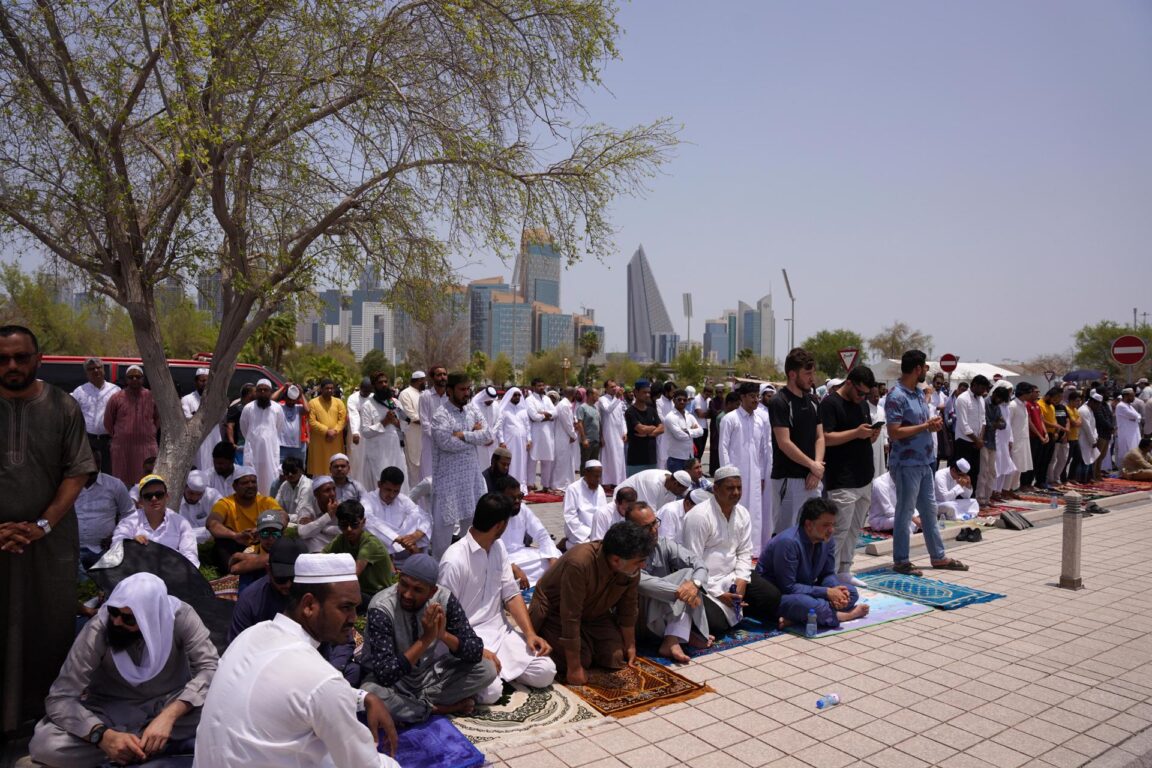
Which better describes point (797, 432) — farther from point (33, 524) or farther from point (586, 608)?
point (33, 524)

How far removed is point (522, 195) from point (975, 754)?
19.4ft

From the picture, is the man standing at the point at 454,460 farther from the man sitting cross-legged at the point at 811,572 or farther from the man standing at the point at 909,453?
the man standing at the point at 909,453

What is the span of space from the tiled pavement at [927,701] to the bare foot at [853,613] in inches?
5.2

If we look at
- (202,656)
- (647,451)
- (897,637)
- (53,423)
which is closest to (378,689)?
(202,656)

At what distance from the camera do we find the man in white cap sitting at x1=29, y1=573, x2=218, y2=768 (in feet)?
11.4

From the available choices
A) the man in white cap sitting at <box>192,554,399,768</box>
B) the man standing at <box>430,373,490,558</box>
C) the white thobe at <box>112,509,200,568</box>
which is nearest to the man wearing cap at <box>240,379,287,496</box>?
the white thobe at <box>112,509,200,568</box>

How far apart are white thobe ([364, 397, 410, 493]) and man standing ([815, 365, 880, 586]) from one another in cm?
505

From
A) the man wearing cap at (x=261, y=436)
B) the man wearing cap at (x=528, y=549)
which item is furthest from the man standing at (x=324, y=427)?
the man wearing cap at (x=528, y=549)

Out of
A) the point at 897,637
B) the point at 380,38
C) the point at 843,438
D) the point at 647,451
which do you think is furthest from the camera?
the point at 647,451

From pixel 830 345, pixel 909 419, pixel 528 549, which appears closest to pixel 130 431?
pixel 528 549

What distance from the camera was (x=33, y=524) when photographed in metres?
3.84

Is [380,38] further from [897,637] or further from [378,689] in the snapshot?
[897,637]

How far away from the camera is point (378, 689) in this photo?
13.2ft

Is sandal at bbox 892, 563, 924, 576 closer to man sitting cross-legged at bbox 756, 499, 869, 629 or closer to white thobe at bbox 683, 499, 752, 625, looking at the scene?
man sitting cross-legged at bbox 756, 499, 869, 629
